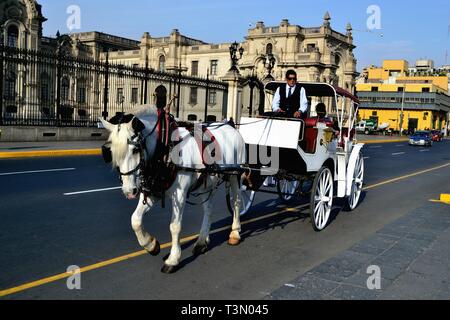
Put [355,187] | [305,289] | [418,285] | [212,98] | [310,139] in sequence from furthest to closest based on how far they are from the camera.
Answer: [212,98]
[355,187]
[310,139]
[418,285]
[305,289]

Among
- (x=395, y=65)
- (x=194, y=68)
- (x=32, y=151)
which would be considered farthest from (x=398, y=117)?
(x=32, y=151)

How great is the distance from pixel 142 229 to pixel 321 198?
368cm

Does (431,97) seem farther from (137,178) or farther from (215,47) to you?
(137,178)

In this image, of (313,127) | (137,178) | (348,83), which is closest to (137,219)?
(137,178)

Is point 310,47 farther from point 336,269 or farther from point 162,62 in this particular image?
point 336,269

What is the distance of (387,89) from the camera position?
8931cm

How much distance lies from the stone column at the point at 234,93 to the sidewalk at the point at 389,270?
2425cm

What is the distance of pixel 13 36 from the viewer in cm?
4769

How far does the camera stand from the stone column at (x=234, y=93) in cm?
3112

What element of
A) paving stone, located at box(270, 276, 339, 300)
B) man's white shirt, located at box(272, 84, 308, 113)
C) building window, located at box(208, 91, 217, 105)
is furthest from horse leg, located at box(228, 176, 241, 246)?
building window, located at box(208, 91, 217, 105)

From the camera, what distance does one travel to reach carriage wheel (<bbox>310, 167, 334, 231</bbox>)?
288 inches

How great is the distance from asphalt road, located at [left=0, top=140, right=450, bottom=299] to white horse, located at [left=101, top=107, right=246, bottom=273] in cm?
27

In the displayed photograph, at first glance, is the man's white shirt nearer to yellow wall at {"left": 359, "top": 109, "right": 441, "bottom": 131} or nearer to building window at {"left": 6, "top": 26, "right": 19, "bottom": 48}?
building window at {"left": 6, "top": 26, "right": 19, "bottom": 48}

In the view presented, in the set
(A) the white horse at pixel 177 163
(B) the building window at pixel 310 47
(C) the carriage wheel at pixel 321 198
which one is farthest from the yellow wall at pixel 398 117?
(A) the white horse at pixel 177 163
